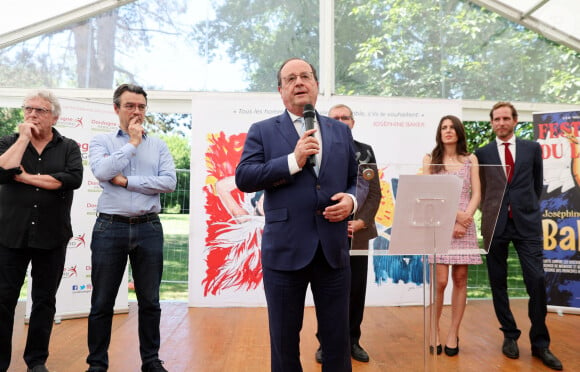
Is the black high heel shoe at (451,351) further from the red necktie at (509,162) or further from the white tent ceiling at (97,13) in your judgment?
the white tent ceiling at (97,13)

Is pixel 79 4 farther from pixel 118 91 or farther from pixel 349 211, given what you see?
pixel 349 211

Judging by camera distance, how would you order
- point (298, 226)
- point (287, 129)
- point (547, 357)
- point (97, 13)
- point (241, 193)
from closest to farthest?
point (298, 226) → point (287, 129) → point (547, 357) → point (241, 193) → point (97, 13)

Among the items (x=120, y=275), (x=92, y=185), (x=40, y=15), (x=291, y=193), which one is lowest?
(x=120, y=275)

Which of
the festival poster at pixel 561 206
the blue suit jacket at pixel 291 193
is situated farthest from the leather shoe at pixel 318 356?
the festival poster at pixel 561 206

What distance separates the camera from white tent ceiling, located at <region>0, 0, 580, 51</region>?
200 inches

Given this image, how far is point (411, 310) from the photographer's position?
4.98 metres

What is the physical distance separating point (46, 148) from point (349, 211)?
205 centimetres

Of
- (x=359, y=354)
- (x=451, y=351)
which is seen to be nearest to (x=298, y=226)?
(x=359, y=354)

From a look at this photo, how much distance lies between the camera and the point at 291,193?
6.10 feet

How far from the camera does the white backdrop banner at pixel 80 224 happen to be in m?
4.52

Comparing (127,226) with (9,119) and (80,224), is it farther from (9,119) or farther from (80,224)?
(9,119)

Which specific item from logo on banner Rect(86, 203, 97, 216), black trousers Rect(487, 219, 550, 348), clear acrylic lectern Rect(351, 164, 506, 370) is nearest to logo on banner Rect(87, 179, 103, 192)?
logo on banner Rect(86, 203, 97, 216)

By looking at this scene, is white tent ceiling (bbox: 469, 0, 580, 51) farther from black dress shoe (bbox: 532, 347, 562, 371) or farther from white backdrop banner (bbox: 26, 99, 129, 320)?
white backdrop banner (bbox: 26, 99, 129, 320)

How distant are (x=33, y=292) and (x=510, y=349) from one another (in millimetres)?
3256
